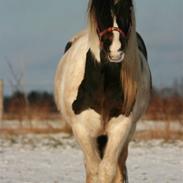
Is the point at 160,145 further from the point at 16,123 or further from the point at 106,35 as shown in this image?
the point at 106,35

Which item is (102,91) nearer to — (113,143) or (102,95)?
(102,95)

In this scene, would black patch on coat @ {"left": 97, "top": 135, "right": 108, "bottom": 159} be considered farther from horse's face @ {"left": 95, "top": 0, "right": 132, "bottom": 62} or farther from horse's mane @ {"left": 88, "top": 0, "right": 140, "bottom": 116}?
horse's face @ {"left": 95, "top": 0, "right": 132, "bottom": 62}

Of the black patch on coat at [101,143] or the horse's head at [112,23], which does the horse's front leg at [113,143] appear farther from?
the horse's head at [112,23]

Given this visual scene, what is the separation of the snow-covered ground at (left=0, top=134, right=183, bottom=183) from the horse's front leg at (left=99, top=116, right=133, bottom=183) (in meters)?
3.24

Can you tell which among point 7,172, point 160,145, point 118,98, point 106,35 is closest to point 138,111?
point 118,98

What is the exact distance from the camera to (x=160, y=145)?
16047mm

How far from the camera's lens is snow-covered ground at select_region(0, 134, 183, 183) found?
372 inches

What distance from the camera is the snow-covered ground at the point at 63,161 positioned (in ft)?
31.0

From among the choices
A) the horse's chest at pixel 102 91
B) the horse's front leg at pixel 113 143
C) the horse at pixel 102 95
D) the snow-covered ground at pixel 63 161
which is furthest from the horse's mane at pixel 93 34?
the snow-covered ground at pixel 63 161

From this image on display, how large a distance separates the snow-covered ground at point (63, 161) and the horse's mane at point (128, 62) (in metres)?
3.64

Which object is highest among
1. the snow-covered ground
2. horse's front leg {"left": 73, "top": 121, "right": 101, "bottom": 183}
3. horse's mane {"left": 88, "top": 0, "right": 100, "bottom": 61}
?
horse's mane {"left": 88, "top": 0, "right": 100, "bottom": 61}

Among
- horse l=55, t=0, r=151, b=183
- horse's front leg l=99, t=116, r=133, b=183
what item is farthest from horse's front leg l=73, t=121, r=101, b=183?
horse's front leg l=99, t=116, r=133, b=183

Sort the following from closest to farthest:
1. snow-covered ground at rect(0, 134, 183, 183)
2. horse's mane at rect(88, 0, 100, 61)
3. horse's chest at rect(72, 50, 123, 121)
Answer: horse's mane at rect(88, 0, 100, 61), horse's chest at rect(72, 50, 123, 121), snow-covered ground at rect(0, 134, 183, 183)

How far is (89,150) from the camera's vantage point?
5.80m
